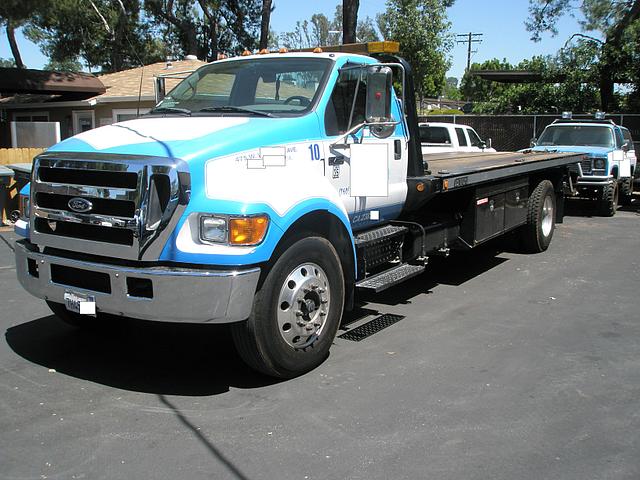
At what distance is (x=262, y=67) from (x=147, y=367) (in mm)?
2811

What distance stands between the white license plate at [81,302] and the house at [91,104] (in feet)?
51.3

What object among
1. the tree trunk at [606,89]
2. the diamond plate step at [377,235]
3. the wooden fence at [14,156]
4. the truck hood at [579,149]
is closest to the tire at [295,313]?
the diamond plate step at [377,235]

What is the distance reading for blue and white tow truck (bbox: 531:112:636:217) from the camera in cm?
1408

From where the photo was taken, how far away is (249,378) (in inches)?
194

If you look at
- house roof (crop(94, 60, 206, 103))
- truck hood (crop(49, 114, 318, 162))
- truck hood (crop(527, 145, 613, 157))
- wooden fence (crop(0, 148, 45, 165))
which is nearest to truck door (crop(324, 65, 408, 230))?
truck hood (crop(49, 114, 318, 162))

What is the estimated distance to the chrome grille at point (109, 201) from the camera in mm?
4203

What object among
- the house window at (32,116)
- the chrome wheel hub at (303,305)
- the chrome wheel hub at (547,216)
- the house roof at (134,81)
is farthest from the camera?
the house window at (32,116)

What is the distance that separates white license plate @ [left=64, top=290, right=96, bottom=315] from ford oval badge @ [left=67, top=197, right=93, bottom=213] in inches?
23.1

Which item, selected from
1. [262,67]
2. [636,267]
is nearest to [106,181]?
[262,67]

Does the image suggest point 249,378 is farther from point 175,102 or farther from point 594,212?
point 594,212

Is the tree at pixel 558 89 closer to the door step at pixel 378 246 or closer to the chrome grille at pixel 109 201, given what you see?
the door step at pixel 378 246

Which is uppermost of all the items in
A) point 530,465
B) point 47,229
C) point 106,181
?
point 106,181

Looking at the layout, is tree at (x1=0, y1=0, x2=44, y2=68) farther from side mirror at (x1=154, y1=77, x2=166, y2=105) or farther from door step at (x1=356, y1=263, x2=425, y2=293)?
door step at (x1=356, y1=263, x2=425, y2=293)

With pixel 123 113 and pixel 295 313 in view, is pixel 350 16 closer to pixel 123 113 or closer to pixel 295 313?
pixel 123 113
